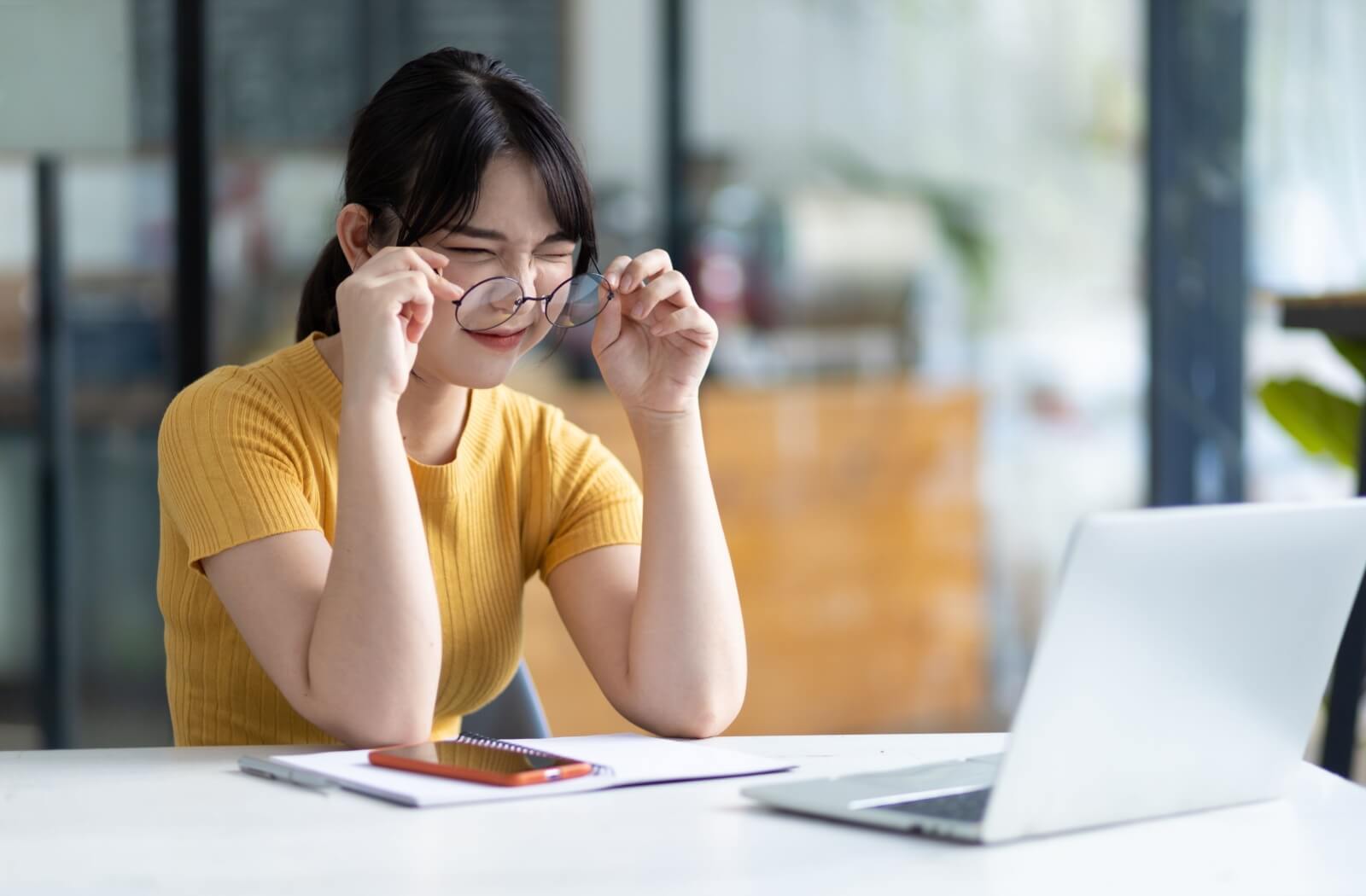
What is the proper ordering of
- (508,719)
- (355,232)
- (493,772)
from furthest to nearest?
(508,719) → (355,232) → (493,772)

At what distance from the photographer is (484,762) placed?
1.05m

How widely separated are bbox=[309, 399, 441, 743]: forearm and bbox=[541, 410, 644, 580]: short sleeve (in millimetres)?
287

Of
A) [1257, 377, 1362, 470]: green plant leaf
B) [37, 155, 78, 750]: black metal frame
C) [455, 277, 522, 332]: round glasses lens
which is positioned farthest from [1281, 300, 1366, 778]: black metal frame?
[37, 155, 78, 750]: black metal frame

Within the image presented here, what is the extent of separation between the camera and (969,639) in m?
3.59

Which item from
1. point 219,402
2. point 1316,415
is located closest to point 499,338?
point 219,402

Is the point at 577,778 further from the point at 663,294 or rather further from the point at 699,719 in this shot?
the point at 663,294

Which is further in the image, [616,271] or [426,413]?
[426,413]

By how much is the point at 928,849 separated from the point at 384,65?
250 cm

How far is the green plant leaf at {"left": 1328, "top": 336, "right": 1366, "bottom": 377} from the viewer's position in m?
1.98

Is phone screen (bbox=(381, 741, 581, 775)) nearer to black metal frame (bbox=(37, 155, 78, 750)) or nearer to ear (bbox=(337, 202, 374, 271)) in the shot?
ear (bbox=(337, 202, 374, 271))

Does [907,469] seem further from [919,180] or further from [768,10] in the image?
[768,10]

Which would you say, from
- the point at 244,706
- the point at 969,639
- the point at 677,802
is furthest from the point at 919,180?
the point at 677,802

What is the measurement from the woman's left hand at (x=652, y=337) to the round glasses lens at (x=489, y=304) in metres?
0.10

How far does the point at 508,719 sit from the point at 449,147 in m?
0.57
